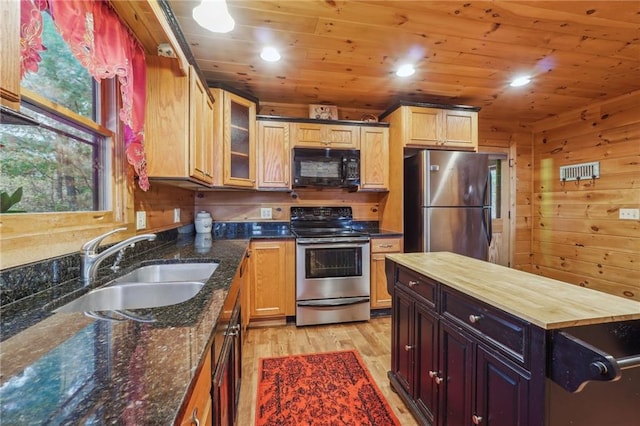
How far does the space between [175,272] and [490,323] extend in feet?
5.10

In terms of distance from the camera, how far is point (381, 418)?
1.54m

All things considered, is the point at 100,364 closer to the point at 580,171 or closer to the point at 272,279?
the point at 272,279

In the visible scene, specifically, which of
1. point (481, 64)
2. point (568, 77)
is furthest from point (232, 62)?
point (568, 77)

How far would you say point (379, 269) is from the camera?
2.85m

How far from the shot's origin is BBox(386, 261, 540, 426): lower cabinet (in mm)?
908

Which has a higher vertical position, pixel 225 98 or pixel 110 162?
pixel 225 98

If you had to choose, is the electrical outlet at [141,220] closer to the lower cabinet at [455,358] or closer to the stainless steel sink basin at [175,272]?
the stainless steel sink basin at [175,272]

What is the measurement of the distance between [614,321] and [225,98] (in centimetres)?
283

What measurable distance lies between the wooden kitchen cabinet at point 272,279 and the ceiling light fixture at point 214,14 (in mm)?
1774

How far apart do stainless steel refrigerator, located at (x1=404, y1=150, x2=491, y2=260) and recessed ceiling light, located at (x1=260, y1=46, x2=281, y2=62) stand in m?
1.64

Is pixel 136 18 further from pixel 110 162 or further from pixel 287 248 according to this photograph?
pixel 287 248

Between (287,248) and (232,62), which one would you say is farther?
(287,248)

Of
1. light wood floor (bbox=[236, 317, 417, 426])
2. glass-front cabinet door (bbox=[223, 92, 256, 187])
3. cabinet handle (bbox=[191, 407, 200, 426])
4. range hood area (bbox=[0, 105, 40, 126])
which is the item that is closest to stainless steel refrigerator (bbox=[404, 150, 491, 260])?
light wood floor (bbox=[236, 317, 417, 426])

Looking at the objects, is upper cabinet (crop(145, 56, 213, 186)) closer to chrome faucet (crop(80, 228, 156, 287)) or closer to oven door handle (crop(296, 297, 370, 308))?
chrome faucet (crop(80, 228, 156, 287))
